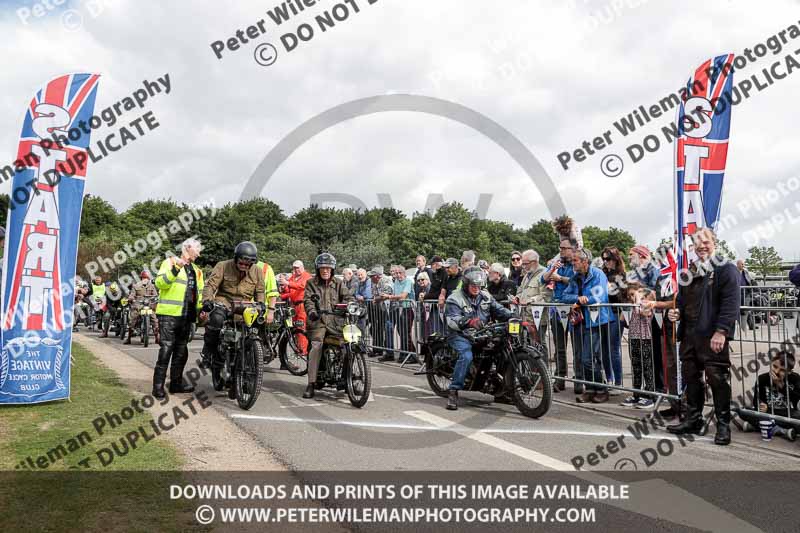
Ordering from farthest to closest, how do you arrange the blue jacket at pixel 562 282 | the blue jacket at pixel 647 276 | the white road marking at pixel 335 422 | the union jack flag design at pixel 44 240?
the blue jacket at pixel 562 282
the blue jacket at pixel 647 276
the union jack flag design at pixel 44 240
the white road marking at pixel 335 422

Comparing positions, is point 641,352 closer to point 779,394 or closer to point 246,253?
point 779,394

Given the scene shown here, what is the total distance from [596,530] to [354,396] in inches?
176

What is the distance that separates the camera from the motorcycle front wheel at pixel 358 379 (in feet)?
25.7

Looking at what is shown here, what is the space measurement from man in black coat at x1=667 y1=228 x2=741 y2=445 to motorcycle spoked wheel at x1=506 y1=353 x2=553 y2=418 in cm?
135

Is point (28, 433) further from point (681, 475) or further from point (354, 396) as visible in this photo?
point (681, 475)

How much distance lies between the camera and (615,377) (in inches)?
332

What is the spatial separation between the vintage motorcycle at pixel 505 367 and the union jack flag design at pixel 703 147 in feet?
7.54

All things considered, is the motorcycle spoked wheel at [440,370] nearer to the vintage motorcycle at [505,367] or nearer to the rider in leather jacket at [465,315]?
the vintage motorcycle at [505,367]

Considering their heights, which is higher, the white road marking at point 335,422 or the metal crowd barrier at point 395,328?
the metal crowd barrier at point 395,328

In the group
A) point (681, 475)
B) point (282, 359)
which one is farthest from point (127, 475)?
point (282, 359)

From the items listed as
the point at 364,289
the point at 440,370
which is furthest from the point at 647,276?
the point at 364,289

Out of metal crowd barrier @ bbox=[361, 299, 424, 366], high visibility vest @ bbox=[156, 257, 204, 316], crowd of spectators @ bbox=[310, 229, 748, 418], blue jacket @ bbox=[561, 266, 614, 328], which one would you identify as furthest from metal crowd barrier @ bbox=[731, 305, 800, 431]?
high visibility vest @ bbox=[156, 257, 204, 316]

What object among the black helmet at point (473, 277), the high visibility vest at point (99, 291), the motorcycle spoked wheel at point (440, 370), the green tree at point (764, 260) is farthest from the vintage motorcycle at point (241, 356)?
the green tree at point (764, 260)

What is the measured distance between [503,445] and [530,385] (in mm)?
1571
